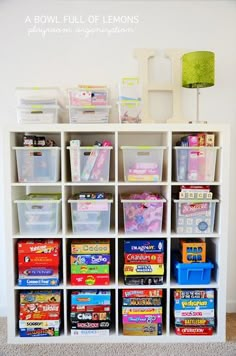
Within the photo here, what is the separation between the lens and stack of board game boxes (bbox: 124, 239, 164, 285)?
1.87 meters

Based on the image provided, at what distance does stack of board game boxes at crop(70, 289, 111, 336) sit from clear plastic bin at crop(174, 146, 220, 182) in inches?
33.2

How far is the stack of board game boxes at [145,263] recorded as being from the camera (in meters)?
1.87

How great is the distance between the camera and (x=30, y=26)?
6.81 feet

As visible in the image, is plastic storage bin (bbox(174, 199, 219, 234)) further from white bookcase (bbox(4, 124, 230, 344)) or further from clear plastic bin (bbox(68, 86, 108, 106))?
clear plastic bin (bbox(68, 86, 108, 106))

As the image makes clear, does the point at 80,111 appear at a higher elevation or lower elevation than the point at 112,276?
higher

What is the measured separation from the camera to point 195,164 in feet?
6.00

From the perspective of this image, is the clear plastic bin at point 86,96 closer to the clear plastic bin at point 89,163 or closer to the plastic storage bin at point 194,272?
the clear plastic bin at point 89,163

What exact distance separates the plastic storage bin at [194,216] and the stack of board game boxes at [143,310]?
0.41m

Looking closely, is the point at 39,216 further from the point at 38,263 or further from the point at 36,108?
the point at 36,108

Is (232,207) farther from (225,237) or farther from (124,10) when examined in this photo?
(124,10)

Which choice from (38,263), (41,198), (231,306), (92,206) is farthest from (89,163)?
(231,306)

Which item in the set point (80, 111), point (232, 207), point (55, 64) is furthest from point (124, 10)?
point (232, 207)

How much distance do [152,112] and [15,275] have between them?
1.36 meters

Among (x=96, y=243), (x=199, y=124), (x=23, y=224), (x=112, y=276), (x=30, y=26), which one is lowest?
(x=112, y=276)
